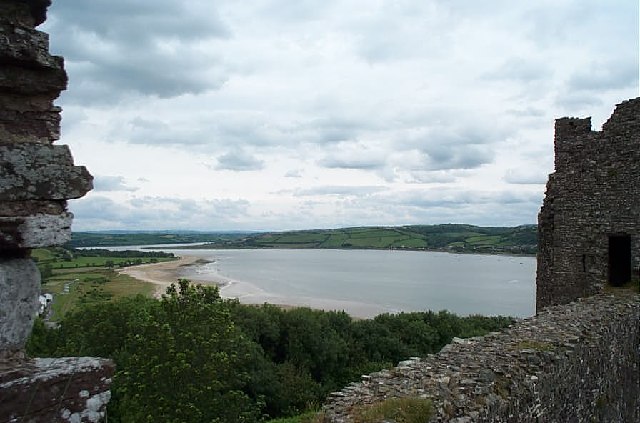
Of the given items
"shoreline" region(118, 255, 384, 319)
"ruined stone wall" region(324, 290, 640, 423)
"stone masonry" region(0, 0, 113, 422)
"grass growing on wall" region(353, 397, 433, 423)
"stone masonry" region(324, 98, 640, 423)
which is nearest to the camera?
"stone masonry" region(0, 0, 113, 422)

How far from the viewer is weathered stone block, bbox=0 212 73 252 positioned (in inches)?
101

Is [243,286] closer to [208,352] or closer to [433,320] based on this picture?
[433,320]

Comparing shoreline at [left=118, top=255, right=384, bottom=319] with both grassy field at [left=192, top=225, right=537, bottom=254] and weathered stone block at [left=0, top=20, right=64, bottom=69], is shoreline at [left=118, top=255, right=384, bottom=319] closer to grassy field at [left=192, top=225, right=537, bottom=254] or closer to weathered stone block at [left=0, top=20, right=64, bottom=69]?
weathered stone block at [left=0, top=20, right=64, bottom=69]

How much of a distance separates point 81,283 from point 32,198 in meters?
58.9

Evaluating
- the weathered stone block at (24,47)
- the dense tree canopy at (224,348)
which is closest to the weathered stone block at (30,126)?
the weathered stone block at (24,47)

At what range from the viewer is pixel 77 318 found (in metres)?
24.0

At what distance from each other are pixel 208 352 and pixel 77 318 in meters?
10.6

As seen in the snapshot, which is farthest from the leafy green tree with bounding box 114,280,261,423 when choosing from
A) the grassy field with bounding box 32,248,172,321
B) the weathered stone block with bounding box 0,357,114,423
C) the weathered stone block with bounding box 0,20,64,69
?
the grassy field with bounding box 32,248,172,321

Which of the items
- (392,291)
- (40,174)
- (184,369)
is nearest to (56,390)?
(40,174)

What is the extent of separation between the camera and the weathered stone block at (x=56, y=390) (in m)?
2.35

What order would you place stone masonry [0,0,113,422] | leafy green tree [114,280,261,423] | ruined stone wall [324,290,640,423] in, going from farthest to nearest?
leafy green tree [114,280,261,423] < ruined stone wall [324,290,640,423] < stone masonry [0,0,113,422]

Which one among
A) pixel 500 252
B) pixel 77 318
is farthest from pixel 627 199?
pixel 500 252

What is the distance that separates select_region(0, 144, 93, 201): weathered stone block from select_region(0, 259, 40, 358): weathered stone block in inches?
13.3

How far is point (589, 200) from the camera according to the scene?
10641mm
